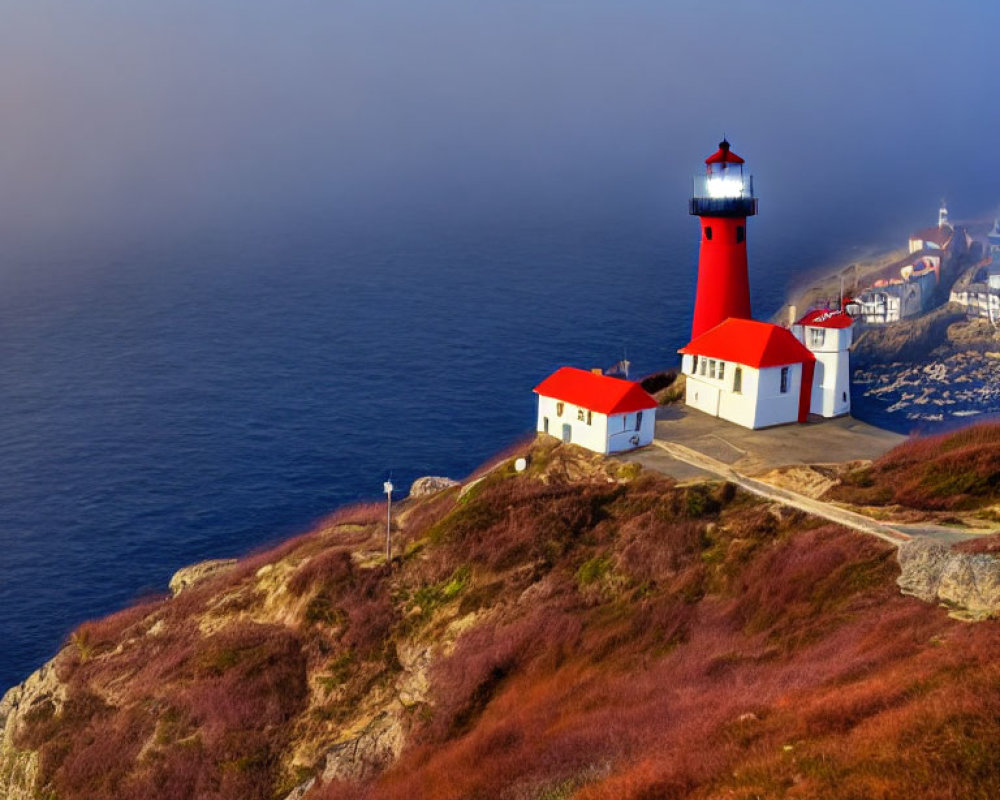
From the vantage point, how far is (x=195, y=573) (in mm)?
56375

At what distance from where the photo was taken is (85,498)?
70375 mm

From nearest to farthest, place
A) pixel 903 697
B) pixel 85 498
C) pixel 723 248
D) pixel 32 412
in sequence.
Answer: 1. pixel 903 697
2. pixel 723 248
3. pixel 85 498
4. pixel 32 412

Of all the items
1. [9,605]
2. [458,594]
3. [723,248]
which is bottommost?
[9,605]

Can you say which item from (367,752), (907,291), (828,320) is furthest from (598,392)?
(907,291)

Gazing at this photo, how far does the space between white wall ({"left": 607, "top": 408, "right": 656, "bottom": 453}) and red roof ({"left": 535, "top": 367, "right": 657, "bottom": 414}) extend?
0.39 m

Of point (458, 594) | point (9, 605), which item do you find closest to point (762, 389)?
point (458, 594)

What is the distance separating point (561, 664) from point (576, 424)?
48.0 feet

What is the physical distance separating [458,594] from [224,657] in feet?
31.6

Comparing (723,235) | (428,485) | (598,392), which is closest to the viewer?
(598,392)

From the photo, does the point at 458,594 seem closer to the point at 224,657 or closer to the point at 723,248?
the point at 224,657

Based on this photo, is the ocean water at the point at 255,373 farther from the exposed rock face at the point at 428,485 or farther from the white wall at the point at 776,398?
the white wall at the point at 776,398

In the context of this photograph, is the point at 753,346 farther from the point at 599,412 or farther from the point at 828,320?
the point at 599,412

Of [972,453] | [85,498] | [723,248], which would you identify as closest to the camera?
[972,453]

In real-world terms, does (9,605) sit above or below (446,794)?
below
